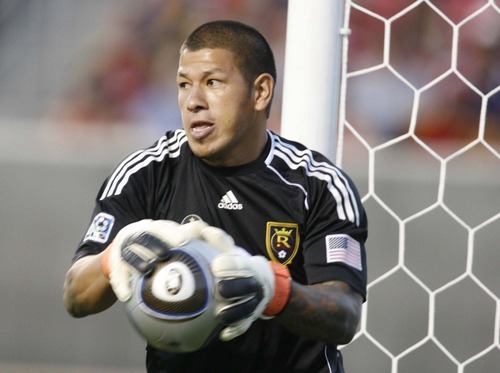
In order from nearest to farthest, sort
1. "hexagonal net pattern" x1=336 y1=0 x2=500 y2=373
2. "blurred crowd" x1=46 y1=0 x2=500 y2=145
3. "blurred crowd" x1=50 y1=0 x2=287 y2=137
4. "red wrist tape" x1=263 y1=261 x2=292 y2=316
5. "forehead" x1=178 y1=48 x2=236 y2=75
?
1. "red wrist tape" x1=263 y1=261 x2=292 y2=316
2. "forehead" x1=178 y1=48 x2=236 y2=75
3. "hexagonal net pattern" x1=336 y1=0 x2=500 y2=373
4. "blurred crowd" x1=46 y1=0 x2=500 y2=145
5. "blurred crowd" x1=50 y1=0 x2=287 y2=137

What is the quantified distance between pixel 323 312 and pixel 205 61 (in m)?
0.67

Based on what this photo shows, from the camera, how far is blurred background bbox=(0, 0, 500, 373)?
15.8ft

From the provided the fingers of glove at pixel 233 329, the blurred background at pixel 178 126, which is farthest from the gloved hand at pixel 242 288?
the blurred background at pixel 178 126

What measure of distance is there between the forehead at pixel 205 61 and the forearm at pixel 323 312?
22.9 inches

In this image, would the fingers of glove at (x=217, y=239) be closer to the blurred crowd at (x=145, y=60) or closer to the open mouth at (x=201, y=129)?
the open mouth at (x=201, y=129)

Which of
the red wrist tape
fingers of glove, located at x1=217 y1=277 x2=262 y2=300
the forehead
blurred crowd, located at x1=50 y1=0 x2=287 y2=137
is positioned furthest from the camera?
blurred crowd, located at x1=50 y1=0 x2=287 y2=137

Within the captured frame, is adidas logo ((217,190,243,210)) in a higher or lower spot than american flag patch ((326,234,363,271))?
higher

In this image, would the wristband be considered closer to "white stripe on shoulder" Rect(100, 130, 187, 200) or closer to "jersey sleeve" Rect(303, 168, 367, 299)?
"white stripe on shoulder" Rect(100, 130, 187, 200)

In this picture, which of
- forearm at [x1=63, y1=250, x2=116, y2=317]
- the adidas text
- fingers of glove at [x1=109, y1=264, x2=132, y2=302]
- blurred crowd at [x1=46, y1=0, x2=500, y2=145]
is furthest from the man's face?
blurred crowd at [x1=46, y1=0, x2=500, y2=145]

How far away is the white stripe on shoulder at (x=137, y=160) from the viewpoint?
2.32 metres

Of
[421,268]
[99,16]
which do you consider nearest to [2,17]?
[99,16]

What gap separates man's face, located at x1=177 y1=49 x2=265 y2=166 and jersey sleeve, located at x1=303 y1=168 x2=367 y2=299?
23 cm

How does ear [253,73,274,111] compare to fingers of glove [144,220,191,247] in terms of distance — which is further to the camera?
ear [253,73,274,111]

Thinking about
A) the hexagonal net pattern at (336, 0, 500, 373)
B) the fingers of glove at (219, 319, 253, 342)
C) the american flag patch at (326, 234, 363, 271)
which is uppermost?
the american flag patch at (326, 234, 363, 271)
